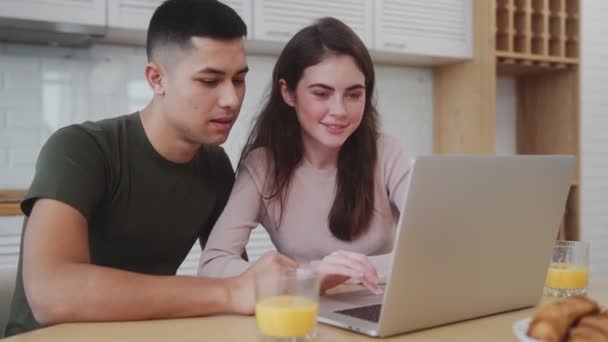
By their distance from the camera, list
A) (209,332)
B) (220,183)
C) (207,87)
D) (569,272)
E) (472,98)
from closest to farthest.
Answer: (209,332), (569,272), (207,87), (220,183), (472,98)

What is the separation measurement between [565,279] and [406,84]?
2.42 metres

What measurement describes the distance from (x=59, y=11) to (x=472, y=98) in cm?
203

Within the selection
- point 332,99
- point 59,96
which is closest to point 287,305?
point 332,99

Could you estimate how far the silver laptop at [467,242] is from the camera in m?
0.82

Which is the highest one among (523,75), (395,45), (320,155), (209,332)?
(395,45)

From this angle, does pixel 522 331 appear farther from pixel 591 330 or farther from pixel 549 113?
pixel 549 113

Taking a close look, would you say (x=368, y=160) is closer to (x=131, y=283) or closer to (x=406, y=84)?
(x=131, y=283)

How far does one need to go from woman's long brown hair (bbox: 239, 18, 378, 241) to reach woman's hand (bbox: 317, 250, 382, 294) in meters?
0.49

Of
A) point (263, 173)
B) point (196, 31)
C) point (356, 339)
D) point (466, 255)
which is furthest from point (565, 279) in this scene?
point (196, 31)

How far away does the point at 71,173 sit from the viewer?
47.1 inches

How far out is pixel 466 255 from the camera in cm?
91

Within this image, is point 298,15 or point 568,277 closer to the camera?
point 568,277

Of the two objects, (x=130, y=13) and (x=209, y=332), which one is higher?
(x=130, y=13)

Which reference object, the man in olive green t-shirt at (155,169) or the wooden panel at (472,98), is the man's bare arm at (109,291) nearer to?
the man in olive green t-shirt at (155,169)
